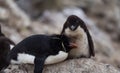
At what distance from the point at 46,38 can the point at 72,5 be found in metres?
12.1

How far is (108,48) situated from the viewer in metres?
15.1

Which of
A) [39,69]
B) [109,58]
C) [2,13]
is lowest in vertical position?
[39,69]

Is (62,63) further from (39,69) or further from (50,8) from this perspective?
(50,8)

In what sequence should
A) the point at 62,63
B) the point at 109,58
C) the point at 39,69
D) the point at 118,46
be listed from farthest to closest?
the point at 118,46 → the point at 109,58 → the point at 62,63 → the point at 39,69

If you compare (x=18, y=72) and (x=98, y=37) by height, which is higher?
(x=98, y=37)

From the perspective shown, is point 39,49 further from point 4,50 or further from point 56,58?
point 4,50

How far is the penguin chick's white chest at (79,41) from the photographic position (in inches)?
208

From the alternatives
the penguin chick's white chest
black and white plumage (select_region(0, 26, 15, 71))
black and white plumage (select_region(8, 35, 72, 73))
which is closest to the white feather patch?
black and white plumage (select_region(8, 35, 72, 73))

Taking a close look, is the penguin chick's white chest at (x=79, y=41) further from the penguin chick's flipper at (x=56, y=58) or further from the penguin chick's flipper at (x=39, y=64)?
the penguin chick's flipper at (x=39, y=64)

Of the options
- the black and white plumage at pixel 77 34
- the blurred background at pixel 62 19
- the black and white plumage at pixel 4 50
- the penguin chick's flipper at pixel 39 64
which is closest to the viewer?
the penguin chick's flipper at pixel 39 64

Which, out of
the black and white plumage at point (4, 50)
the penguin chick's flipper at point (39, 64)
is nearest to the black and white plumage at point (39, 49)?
the penguin chick's flipper at point (39, 64)

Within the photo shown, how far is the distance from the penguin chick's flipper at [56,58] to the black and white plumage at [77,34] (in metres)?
0.13

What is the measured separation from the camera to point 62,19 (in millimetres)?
15734

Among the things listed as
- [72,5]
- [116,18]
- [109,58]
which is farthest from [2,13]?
[116,18]
